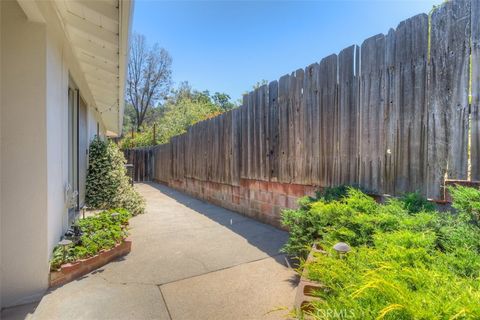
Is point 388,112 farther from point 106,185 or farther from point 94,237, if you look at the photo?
point 106,185

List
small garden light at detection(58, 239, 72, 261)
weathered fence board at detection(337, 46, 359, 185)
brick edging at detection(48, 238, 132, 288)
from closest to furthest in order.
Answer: brick edging at detection(48, 238, 132, 288) → small garden light at detection(58, 239, 72, 261) → weathered fence board at detection(337, 46, 359, 185)

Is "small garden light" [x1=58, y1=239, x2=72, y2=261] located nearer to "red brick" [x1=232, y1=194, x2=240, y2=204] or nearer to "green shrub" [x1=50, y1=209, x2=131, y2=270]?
"green shrub" [x1=50, y1=209, x2=131, y2=270]

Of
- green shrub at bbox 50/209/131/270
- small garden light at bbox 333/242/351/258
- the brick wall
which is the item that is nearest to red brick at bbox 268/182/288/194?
the brick wall

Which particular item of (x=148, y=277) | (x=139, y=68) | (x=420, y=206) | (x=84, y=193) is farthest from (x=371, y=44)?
(x=139, y=68)

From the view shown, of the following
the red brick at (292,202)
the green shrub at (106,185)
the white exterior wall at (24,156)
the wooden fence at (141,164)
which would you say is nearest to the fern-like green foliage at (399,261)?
the red brick at (292,202)

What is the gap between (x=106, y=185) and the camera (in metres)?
6.39

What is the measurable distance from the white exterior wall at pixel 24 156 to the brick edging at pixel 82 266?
12 centimetres

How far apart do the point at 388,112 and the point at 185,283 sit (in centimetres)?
284

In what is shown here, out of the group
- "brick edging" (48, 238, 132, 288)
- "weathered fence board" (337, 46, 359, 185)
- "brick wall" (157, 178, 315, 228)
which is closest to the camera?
"brick edging" (48, 238, 132, 288)

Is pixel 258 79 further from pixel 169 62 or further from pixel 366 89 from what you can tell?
pixel 169 62

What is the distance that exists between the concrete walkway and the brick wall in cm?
51

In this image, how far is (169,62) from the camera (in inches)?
1112

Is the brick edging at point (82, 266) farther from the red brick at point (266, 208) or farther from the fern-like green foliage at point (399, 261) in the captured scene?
the red brick at point (266, 208)

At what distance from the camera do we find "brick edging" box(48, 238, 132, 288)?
2.69 meters
